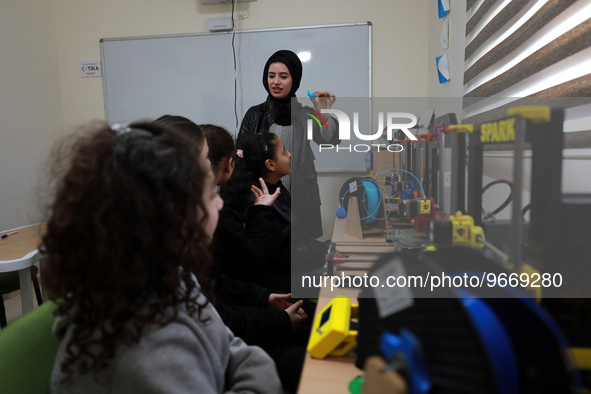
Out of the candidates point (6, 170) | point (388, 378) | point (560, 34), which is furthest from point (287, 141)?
point (6, 170)

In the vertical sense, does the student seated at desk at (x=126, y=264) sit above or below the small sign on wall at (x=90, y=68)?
below

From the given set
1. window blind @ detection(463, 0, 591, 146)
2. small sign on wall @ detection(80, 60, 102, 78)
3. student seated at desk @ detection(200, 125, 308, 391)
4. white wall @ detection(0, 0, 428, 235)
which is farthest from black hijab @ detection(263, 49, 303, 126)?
small sign on wall @ detection(80, 60, 102, 78)

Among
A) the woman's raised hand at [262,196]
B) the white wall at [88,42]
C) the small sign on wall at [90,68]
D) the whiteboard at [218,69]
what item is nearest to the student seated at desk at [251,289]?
the woman's raised hand at [262,196]

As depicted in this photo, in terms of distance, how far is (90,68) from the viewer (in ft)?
11.1

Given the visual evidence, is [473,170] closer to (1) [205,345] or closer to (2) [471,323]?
(2) [471,323]

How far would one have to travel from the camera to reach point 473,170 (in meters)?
0.68

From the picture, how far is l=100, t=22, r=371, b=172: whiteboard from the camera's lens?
3039mm

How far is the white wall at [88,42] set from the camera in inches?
116

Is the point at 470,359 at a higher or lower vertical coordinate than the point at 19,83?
lower

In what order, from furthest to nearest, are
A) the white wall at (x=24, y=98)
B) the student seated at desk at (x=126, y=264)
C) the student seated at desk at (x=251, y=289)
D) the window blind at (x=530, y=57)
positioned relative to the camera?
1. the white wall at (x=24, y=98)
2. the student seated at desk at (x=251, y=289)
3. the window blind at (x=530, y=57)
4. the student seated at desk at (x=126, y=264)

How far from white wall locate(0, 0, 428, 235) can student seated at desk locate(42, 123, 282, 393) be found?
267 centimetres

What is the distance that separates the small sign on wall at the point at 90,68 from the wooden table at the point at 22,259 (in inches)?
77.5

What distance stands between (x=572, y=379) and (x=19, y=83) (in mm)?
3794

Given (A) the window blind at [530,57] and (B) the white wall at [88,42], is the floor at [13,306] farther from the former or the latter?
(A) the window blind at [530,57]
